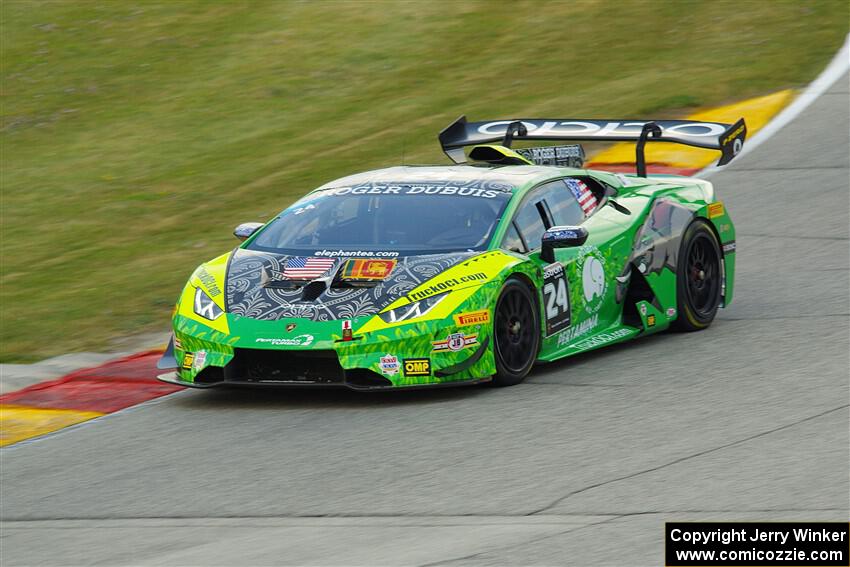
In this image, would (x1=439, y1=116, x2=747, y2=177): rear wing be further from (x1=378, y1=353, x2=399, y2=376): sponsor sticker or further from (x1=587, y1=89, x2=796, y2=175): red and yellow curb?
(x1=587, y1=89, x2=796, y2=175): red and yellow curb

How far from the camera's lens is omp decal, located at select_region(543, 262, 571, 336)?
9.06 metres

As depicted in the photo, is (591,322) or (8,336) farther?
(8,336)

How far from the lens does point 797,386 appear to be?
830cm

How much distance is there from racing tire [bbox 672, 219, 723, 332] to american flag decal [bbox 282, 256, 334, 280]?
2.77 m

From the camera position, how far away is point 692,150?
16453mm

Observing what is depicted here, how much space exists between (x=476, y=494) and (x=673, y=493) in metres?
Answer: 0.88

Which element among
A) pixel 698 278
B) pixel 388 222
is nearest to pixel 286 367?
pixel 388 222

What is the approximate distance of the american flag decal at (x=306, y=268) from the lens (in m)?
8.71

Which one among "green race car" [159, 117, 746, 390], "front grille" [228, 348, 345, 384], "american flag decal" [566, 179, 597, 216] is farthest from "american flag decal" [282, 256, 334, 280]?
"american flag decal" [566, 179, 597, 216]

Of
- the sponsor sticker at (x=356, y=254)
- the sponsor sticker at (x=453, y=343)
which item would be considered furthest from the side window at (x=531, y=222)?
the sponsor sticker at (x=453, y=343)

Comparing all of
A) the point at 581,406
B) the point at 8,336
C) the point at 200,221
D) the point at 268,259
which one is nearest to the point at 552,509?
the point at 581,406

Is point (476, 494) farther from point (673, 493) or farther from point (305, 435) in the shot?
point (305, 435)

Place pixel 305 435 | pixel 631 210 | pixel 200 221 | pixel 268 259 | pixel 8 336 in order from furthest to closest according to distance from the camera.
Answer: pixel 200 221
pixel 8 336
pixel 631 210
pixel 268 259
pixel 305 435

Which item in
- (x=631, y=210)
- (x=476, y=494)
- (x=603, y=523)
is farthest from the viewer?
(x=631, y=210)
